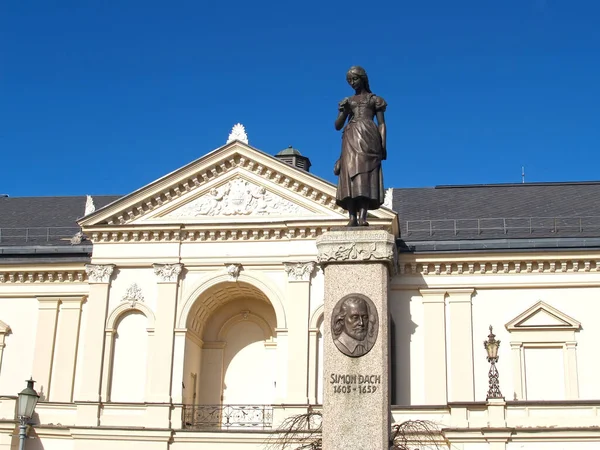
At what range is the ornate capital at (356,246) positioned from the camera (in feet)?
40.7

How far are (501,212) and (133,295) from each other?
14.9m

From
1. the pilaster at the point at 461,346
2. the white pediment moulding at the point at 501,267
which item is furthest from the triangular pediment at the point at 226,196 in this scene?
the pilaster at the point at 461,346

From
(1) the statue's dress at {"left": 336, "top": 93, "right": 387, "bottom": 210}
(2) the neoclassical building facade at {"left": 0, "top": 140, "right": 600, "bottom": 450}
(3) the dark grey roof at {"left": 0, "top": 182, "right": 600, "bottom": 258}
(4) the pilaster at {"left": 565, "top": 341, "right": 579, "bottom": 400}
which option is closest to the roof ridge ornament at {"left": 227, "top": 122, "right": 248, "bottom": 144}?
(2) the neoclassical building facade at {"left": 0, "top": 140, "right": 600, "bottom": 450}

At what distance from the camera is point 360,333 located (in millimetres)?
12141

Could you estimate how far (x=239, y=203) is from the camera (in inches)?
1277

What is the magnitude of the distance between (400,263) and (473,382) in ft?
15.7

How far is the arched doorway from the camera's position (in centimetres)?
3256

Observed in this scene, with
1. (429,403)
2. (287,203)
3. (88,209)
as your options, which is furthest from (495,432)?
(88,209)

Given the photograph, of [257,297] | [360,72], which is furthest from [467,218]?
[360,72]

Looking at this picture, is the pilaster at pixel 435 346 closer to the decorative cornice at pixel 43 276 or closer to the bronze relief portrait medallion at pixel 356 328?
the decorative cornice at pixel 43 276

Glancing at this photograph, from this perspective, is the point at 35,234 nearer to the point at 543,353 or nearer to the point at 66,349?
the point at 66,349

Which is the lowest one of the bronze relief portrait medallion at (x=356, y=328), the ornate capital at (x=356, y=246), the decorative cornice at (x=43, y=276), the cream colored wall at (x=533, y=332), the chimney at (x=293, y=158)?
the bronze relief portrait medallion at (x=356, y=328)

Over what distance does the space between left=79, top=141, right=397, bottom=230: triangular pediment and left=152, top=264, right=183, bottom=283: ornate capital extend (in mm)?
1522

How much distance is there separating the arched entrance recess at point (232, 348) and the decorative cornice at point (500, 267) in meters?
5.48
